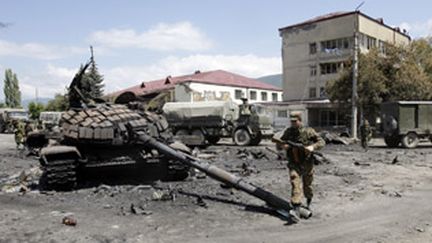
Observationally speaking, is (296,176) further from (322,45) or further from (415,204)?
(322,45)

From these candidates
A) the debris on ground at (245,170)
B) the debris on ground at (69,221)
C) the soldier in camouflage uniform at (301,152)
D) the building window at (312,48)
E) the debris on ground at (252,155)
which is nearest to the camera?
the debris on ground at (69,221)

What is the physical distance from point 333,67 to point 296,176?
4270 centimetres

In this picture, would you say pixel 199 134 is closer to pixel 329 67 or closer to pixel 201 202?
pixel 201 202

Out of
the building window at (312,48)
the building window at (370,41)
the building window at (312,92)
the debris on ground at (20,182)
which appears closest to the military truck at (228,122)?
the debris on ground at (20,182)

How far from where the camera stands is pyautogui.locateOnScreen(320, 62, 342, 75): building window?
47.8 meters

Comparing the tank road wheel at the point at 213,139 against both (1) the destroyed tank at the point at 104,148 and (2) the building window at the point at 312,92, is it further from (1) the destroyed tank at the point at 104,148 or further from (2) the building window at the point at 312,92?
(2) the building window at the point at 312,92

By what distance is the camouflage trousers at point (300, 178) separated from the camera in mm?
7320

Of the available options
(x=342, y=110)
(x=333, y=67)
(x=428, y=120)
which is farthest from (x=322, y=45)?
(x=428, y=120)

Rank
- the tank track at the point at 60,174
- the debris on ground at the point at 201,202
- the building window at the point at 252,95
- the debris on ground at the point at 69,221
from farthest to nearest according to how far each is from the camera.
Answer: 1. the building window at the point at 252,95
2. the tank track at the point at 60,174
3. the debris on ground at the point at 201,202
4. the debris on ground at the point at 69,221

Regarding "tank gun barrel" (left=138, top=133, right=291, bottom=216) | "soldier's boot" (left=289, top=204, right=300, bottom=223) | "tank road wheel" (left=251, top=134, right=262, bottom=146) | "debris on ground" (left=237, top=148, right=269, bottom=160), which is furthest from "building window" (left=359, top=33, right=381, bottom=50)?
"soldier's boot" (left=289, top=204, right=300, bottom=223)

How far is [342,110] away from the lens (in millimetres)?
38562

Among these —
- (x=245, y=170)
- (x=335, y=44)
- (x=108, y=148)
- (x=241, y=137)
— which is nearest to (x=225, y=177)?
(x=108, y=148)

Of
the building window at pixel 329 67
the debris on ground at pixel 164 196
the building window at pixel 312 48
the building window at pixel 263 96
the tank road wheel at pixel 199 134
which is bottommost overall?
the debris on ground at pixel 164 196

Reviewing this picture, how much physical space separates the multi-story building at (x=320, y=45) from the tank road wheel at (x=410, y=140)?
23255 mm
